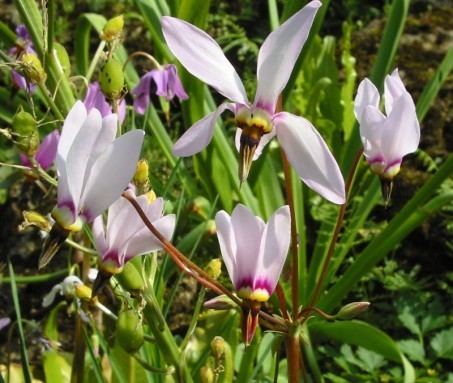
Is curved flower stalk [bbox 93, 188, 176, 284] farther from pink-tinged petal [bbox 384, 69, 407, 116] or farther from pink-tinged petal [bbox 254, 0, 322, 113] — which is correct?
pink-tinged petal [bbox 384, 69, 407, 116]

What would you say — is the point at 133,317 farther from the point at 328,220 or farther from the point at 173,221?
the point at 328,220

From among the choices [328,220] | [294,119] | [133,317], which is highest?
[294,119]

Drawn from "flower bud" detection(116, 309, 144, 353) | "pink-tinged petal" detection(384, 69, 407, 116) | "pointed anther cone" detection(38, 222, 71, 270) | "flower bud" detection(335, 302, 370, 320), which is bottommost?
"flower bud" detection(116, 309, 144, 353)

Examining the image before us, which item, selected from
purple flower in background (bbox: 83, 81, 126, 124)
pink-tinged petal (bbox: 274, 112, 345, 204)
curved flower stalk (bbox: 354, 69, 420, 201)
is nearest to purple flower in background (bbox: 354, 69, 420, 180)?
curved flower stalk (bbox: 354, 69, 420, 201)

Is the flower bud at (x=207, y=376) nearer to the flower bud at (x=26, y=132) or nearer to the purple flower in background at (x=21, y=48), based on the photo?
the flower bud at (x=26, y=132)

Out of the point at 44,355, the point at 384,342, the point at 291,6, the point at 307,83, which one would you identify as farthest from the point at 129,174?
the point at 307,83

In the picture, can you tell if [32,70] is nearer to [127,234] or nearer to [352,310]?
[127,234]
